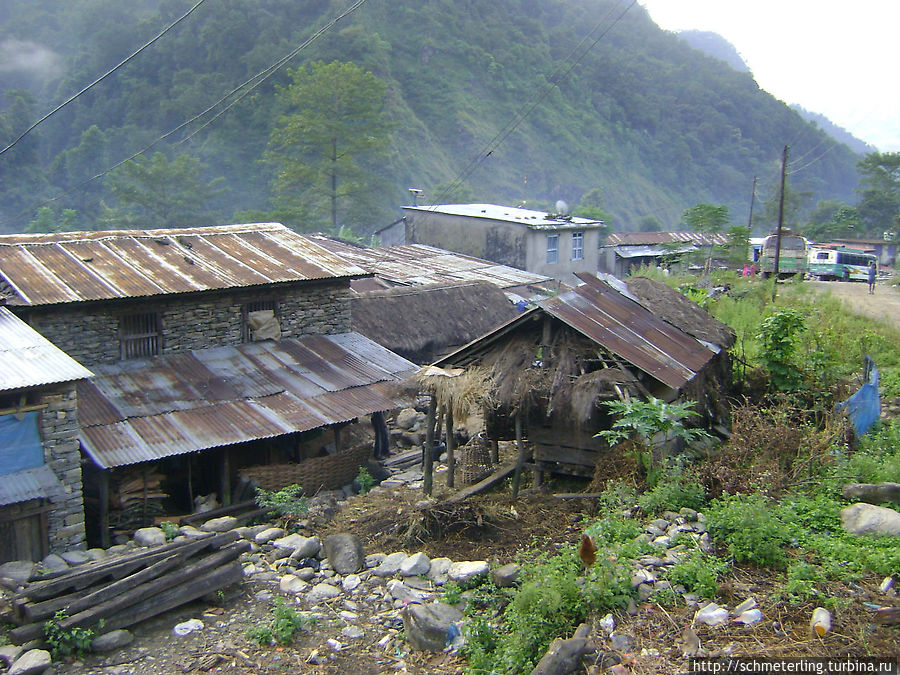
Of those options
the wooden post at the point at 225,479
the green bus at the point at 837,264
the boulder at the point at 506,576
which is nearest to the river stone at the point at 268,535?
the wooden post at the point at 225,479

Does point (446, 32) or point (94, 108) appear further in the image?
point (446, 32)

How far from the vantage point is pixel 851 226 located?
171 ft

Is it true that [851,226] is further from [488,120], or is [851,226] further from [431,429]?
[431,429]

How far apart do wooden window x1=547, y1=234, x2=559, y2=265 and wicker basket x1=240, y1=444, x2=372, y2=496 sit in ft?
67.4

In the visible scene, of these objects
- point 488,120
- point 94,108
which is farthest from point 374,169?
point 94,108

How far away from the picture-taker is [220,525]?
11539 millimetres

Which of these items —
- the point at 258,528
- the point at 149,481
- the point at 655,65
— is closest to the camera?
the point at 258,528

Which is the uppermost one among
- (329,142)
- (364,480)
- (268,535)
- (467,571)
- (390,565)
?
(329,142)

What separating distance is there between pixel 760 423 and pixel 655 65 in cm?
8501

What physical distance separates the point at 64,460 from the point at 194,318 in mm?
4880

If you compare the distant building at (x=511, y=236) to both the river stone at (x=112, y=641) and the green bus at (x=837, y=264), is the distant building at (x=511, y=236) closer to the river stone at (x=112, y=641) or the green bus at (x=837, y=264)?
the green bus at (x=837, y=264)

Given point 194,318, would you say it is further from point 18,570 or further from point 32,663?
point 32,663

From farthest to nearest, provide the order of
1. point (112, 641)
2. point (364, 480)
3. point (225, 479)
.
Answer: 1. point (364, 480)
2. point (225, 479)
3. point (112, 641)

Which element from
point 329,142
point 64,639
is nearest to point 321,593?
point 64,639
